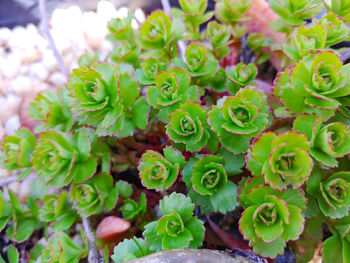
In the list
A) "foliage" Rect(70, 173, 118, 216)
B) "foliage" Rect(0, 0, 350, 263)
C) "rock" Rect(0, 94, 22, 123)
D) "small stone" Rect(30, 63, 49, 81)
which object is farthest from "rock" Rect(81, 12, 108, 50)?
"foliage" Rect(70, 173, 118, 216)

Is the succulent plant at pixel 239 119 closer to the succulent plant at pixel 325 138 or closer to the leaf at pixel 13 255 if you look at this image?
the succulent plant at pixel 325 138

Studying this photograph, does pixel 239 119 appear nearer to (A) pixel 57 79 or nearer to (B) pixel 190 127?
(B) pixel 190 127

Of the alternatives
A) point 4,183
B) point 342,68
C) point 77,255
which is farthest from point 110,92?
point 4,183

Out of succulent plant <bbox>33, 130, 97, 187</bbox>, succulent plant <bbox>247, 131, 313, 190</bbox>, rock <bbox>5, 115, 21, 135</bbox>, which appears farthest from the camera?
rock <bbox>5, 115, 21, 135</bbox>

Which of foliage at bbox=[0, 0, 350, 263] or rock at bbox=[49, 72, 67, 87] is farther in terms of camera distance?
rock at bbox=[49, 72, 67, 87]

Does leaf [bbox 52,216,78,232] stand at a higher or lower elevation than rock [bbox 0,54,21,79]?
lower

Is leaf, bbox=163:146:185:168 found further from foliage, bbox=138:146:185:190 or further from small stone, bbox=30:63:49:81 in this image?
small stone, bbox=30:63:49:81

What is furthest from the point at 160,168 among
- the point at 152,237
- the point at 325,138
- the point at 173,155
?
the point at 325,138
